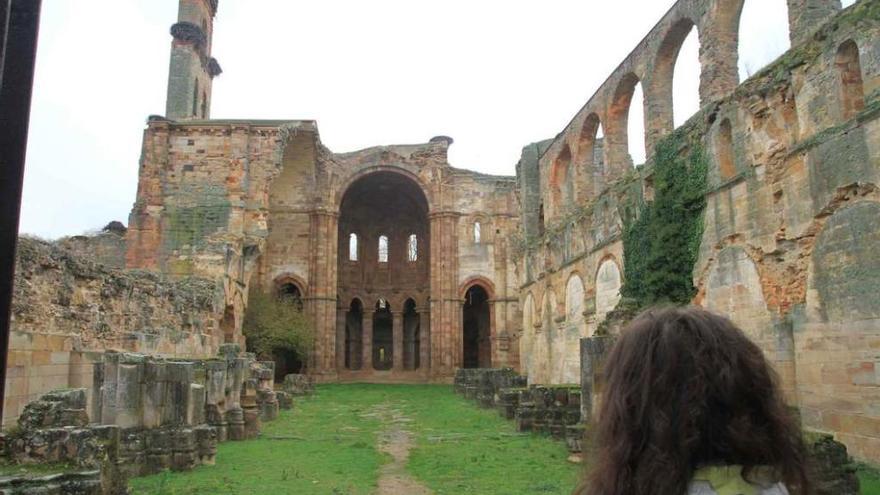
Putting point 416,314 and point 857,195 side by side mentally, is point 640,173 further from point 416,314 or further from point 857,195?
point 416,314

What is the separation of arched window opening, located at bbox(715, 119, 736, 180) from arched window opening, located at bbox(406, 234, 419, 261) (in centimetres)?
2755

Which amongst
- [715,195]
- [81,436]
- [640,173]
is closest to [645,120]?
[640,173]

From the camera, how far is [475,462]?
31.2 ft

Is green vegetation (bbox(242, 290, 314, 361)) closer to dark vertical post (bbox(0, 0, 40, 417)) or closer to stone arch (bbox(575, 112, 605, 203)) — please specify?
stone arch (bbox(575, 112, 605, 203))

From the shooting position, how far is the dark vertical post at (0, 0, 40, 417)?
53.8 inches

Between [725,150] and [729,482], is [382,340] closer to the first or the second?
[725,150]

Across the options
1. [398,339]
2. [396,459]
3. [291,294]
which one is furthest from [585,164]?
[398,339]

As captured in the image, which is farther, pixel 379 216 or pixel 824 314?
pixel 379 216

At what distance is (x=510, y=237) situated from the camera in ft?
115

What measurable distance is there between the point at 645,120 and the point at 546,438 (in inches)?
297

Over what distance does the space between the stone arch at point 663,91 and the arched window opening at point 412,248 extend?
Result: 24.3m

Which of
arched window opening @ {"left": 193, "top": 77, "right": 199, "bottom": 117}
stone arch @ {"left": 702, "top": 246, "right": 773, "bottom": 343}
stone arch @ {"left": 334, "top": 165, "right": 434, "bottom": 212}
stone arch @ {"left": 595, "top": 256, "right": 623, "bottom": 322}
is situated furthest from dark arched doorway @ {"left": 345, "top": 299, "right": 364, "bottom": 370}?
stone arch @ {"left": 702, "top": 246, "right": 773, "bottom": 343}

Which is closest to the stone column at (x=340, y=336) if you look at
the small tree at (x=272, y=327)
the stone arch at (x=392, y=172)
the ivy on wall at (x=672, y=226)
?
the small tree at (x=272, y=327)

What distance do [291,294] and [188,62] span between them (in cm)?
1140
